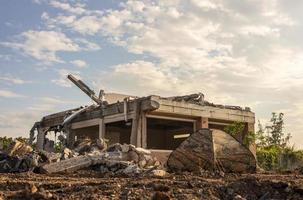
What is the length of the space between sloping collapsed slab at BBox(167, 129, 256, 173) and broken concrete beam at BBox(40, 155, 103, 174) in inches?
93.8

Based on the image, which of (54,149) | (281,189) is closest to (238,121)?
(54,149)

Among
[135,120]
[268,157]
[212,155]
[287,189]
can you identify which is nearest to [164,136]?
[268,157]

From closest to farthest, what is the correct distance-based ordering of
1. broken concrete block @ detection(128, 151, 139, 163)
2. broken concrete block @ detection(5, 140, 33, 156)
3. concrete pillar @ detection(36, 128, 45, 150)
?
broken concrete block @ detection(128, 151, 139, 163), broken concrete block @ detection(5, 140, 33, 156), concrete pillar @ detection(36, 128, 45, 150)

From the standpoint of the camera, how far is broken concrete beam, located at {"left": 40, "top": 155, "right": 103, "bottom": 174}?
1308 centimetres

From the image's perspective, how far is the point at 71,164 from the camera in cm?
1391

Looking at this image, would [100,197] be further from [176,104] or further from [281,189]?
[176,104]

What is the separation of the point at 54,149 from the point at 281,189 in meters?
20.9

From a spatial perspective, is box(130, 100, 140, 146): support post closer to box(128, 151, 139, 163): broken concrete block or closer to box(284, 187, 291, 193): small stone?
box(128, 151, 139, 163): broken concrete block

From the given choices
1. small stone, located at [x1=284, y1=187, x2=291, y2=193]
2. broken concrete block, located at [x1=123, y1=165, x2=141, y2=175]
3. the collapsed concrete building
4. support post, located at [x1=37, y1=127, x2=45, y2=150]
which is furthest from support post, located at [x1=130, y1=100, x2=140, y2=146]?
small stone, located at [x1=284, y1=187, x2=291, y2=193]

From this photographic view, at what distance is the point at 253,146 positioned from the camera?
88.5 feet

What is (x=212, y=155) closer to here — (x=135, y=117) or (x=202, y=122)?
(x=135, y=117)

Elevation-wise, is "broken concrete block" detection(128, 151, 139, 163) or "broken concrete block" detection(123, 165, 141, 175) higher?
"broken concrete block" detection(128, 151, 139, 163)

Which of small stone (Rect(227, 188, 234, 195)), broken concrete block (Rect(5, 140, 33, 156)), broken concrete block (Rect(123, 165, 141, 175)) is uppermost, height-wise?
broken concrete block (Rect(5, 140, 33, 156))

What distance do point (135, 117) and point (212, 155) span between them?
34.5 ft
